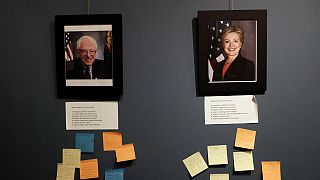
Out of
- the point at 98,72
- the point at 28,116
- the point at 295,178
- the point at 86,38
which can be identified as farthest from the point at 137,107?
the point at 295,178

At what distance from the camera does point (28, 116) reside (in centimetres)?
143

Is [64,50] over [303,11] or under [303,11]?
under

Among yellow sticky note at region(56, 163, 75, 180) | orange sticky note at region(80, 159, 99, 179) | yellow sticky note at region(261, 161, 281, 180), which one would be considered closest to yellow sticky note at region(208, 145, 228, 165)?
yellow sticky note at region(261, 161, 281, 180)

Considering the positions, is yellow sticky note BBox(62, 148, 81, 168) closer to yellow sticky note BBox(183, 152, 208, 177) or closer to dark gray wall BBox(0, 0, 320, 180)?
dark gray wall BBox(0, 0, 320, 180)

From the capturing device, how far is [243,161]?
55.9 inches

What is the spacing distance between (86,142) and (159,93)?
438 millimetres

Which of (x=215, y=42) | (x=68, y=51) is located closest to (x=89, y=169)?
(x=68, y=51)

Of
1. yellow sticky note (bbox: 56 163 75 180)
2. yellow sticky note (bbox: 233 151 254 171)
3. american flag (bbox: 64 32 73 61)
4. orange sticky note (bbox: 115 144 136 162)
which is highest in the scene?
american flag (bbox: 64 32 73 61)

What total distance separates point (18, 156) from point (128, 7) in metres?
0.92

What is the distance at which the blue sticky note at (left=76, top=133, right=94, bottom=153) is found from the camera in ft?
4.69

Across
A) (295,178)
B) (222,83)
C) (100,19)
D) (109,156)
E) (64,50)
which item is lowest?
(295,178)

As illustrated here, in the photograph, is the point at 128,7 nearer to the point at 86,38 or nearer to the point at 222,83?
the point at 86,38

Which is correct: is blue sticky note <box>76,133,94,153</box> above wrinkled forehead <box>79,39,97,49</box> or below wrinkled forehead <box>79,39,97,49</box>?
below

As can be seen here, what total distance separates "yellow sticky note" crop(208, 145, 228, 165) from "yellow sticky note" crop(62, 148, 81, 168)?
2.14 ft
